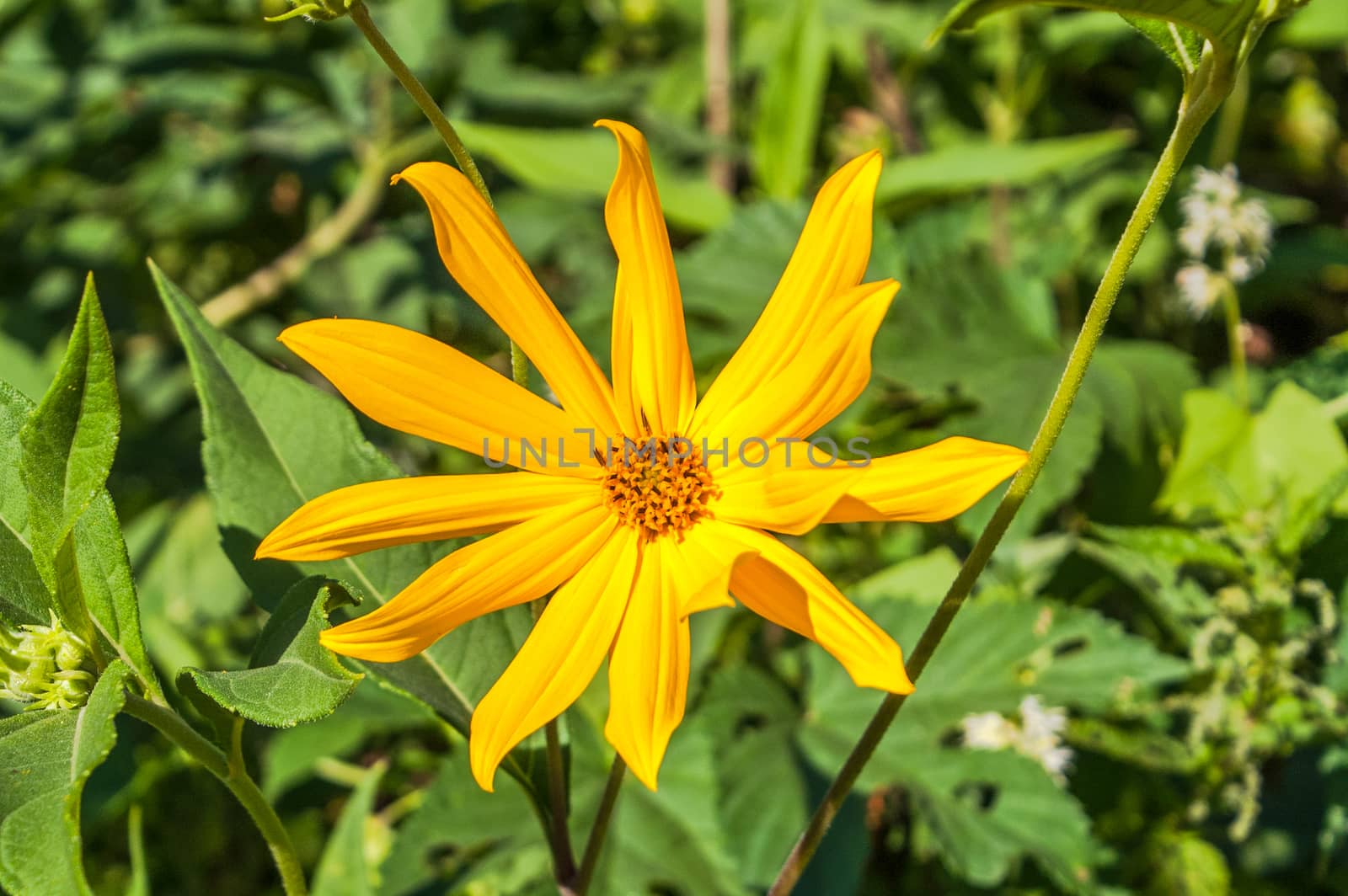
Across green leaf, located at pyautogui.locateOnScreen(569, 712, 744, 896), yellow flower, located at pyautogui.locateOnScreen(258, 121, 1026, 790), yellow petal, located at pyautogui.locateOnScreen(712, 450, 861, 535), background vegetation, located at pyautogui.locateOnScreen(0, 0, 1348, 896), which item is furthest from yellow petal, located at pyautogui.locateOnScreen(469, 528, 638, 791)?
green leaf, located at pyautogui.locateOnScreen(569, 712, 744, 896)

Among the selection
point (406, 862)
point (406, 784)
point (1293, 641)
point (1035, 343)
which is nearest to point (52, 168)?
point (406, 784)

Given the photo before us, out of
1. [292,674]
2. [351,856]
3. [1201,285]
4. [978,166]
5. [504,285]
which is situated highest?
[978,166]

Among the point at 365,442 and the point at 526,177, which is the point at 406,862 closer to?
the point at 365,442

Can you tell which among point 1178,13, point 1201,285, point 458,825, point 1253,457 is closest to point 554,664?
point 1178,13

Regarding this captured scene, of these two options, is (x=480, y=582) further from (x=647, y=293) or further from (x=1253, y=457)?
(x=1253, y=457)

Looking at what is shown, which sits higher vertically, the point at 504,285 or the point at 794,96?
the point at 794,96
